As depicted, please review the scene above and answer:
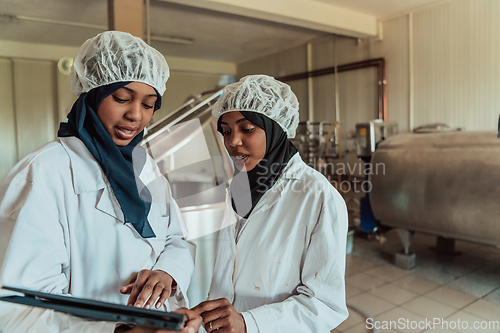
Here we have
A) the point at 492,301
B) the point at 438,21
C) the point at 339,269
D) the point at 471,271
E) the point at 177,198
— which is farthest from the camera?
the point at 438,21

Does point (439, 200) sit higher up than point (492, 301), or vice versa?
point (439, 200)

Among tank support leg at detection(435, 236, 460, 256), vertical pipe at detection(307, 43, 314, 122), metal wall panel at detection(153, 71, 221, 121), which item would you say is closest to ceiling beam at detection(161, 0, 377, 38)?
vertical pipe at detection(307, 43, 314, 122)

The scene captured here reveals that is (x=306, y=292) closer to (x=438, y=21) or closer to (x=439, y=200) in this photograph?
(x=439, y=200)

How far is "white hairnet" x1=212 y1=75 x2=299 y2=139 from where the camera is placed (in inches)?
46.2

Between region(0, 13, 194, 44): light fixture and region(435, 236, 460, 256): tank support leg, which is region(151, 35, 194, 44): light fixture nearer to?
region(0, 13, 194, 44): light fixture

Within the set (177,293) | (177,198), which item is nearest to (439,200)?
(177,198)

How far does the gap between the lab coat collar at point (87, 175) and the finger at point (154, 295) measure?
0.20m

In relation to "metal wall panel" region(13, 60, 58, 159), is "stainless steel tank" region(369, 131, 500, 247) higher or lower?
lower

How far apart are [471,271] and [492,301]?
630 mm

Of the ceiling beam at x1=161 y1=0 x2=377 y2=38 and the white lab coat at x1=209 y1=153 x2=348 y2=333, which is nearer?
the white lab coat at x1=209 y1=153 x2=348 y2=333

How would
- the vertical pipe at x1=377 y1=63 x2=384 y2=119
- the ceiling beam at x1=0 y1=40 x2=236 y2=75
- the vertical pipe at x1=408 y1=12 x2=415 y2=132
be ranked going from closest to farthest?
1. the ceiling beam at x1=0 y1=40 x2=236 y2=75
2. the vertical pipe at x1=408 y1=12 x2=415 y2=132
3. the vertical pipe at x1=377 y1=63 x2=384 y2=119

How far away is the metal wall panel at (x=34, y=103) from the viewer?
4.74 metres

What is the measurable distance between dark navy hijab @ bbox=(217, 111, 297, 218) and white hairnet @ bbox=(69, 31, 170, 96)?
0.33 meters

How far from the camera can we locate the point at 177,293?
3.38ft
